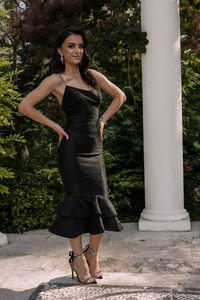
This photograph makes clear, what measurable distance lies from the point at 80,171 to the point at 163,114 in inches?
78.4

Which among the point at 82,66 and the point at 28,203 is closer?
the point at 82,66

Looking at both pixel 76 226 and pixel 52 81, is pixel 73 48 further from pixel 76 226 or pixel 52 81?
pixel 76 226

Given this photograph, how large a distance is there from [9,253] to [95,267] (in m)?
1.26

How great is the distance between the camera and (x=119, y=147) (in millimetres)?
6258

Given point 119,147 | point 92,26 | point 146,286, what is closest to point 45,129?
point 119,147

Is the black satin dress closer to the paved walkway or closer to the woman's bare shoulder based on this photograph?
the woman's bare shoulder

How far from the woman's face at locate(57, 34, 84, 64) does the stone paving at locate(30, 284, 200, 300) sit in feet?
5.46

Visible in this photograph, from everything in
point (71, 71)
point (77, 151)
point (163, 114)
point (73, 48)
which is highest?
point (73, 48)

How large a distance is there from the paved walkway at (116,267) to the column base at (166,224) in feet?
0.31

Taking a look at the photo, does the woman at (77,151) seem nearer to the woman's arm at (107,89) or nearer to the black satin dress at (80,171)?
the black satin dress at (80,171)

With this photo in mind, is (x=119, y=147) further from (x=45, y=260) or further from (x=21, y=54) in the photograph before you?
(x=45, y=260)

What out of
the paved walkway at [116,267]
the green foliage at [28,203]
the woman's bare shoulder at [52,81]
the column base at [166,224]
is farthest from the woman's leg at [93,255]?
the green foliage at [28,203]

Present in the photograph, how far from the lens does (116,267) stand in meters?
3.71

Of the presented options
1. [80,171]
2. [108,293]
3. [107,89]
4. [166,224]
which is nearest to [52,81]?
[107,89]
